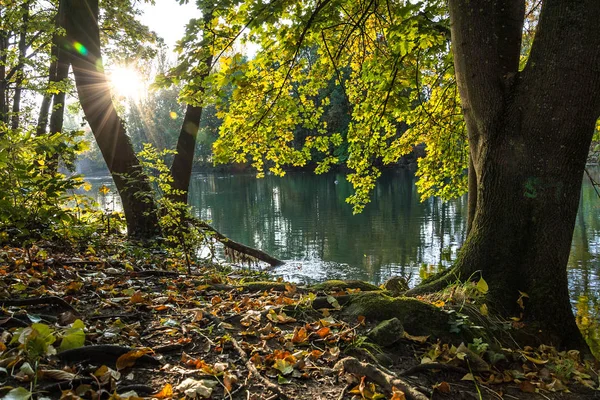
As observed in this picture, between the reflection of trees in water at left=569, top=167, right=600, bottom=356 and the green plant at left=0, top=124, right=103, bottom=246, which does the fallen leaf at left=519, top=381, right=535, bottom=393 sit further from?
the green plant at left=0, top=124, right=103, bottom=246

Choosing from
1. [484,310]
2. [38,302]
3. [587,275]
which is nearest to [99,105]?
[38,302]

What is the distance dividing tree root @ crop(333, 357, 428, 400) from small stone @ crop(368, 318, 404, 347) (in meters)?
0.41

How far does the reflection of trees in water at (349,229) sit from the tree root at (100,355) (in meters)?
9.34

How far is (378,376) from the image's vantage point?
2256 millimetres

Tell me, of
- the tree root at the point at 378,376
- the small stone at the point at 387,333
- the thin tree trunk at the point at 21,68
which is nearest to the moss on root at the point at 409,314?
the small stone at the point at 387,333

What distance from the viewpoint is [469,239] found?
3.93 m

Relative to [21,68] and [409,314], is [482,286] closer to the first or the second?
[409,314]

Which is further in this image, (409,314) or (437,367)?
(409,314)

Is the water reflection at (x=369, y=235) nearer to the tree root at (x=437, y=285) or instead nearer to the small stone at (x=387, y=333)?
the tree root at (x=437, y=285)

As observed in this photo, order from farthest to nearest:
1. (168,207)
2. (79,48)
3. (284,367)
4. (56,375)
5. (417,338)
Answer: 1. (79,48)
2. (168,207)
3. (417,338)
4. (284,367)
5. (56,375)

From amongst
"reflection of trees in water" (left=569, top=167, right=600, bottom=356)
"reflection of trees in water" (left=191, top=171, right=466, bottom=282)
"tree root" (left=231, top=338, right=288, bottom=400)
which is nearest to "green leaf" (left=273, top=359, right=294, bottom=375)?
"tree root" (left=231, top=338, right=288, bottom=400)

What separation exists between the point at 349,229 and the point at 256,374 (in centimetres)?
1561

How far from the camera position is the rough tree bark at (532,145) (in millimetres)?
3396

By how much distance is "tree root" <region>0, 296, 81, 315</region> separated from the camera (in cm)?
269
